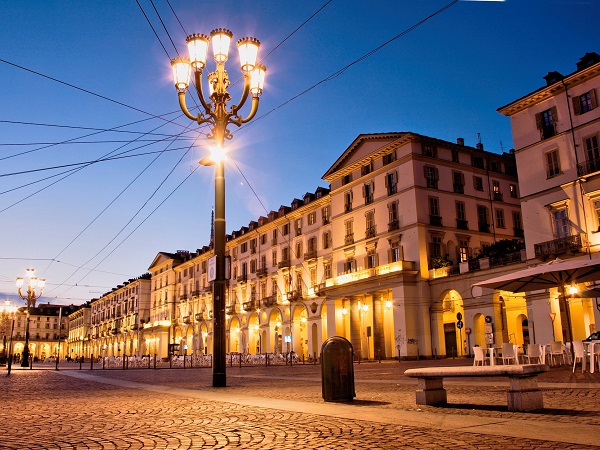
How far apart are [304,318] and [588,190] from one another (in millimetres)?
32100

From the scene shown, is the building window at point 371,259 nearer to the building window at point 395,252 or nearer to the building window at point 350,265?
the building window at point 350,265

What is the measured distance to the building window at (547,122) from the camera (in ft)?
107

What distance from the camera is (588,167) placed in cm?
3041

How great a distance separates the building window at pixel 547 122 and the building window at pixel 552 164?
1.05 meters

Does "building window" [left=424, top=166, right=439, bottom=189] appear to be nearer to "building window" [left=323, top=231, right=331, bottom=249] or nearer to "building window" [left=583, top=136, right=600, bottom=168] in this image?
"building window" [left=323, top=231, right=331, bottom=249]

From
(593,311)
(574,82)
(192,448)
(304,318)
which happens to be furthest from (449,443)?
(304,318)

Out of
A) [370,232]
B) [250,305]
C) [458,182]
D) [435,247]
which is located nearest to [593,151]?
→ [435,247]

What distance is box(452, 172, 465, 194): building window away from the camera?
45031mm

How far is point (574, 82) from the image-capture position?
103 ft

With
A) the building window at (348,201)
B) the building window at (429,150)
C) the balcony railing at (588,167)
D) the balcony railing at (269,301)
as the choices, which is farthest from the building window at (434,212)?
the balcony railing at (269,301)

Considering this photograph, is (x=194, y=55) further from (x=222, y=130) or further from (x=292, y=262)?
(x=292, y=262)

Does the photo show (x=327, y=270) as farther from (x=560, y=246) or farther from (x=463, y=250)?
(x=560, y=246)

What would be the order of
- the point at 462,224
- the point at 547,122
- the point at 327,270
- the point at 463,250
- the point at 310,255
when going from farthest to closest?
the point at 310,255
the point at 327,270
the point at 462,224
the point at 463,250
the point at 547,122

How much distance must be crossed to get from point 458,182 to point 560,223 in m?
14.1
